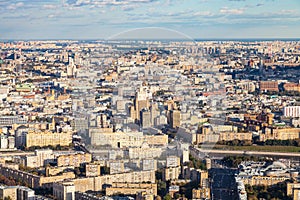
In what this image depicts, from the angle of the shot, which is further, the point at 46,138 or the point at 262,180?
the point at 46,138

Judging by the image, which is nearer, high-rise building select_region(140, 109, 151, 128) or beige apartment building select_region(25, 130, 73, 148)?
high-rise building select_region(140, 109, 151, 128)

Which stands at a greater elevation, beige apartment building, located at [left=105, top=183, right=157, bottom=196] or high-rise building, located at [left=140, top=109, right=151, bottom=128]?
high-rise building, located at [left=140, top=109, right=151, bottom=128]

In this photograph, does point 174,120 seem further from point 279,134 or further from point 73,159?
point 279,134

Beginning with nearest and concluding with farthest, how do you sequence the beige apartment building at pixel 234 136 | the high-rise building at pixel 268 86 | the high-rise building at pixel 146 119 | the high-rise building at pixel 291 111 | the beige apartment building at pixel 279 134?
the high-rise building at pixel 146 119 → the beige apartment building at pixel 234 136 → the beige apartment building at pixel 279 134 → the high-rise building at pixel 291 111 → the high-rise building at pixel 268 86

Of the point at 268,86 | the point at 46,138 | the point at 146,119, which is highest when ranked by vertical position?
the point at 146,119

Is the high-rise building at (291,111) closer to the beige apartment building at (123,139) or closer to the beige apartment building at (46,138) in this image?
the beige apartment building at (46,138)

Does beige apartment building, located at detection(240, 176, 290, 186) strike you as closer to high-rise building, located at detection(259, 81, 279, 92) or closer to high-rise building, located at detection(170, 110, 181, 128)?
high-rise building, located at detection(170, 110, 181, 128)

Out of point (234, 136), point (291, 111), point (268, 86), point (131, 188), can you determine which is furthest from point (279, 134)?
point (268, 86)

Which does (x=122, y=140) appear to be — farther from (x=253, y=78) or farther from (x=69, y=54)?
(x=69, y=54)

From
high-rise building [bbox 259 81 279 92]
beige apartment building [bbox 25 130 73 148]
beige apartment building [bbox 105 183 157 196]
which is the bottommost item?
beige apartment building [bbox 25 130 73 148]

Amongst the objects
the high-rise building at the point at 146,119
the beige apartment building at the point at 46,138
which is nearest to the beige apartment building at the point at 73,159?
the high-rise building at the point at 146,119

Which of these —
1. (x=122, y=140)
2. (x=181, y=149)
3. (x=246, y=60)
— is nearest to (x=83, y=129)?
(x=122, y=140)

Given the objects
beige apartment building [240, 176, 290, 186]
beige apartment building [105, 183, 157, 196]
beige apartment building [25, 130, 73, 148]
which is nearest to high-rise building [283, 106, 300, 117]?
beige apartment building [25, 130, 73, 148]
